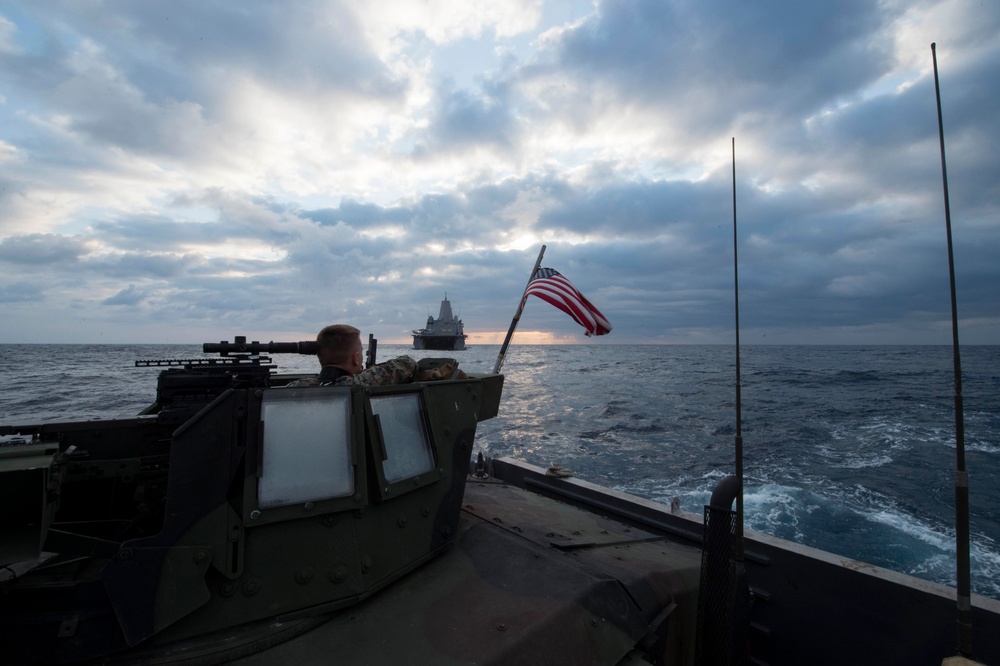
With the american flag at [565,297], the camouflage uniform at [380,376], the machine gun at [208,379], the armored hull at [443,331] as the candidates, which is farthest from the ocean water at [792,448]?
the armored hull at [443,331]

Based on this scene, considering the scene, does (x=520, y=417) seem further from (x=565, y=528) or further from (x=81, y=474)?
(x=81, y=474)

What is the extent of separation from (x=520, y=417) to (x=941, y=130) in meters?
18.9

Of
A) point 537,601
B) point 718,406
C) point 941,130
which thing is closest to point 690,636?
point 537,601

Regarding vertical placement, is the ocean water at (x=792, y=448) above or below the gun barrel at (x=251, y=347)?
below

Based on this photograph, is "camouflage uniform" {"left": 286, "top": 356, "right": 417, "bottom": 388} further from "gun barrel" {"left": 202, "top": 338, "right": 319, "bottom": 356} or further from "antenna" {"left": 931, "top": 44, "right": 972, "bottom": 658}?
"antenna" {"left": 931, "top": 44, "right": 972, "bottom": 658}

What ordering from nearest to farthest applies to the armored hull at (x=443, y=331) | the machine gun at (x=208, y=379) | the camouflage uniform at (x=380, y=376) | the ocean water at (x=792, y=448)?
the camouflage uniform at (x=380, y=376) < the machine gun at (x=208, y=379) < the ocean water at (x=792, y=448) < the armored hull at (x=443, y=331)

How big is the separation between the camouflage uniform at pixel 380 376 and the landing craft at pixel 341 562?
0.22 m

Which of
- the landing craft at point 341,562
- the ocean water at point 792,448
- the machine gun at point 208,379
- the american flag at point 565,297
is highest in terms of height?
the american flag at point 565,297

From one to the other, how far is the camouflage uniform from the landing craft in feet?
0.72

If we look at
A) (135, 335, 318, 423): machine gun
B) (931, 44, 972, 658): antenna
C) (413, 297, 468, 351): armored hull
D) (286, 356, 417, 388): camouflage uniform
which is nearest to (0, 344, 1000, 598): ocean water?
(135, 335, 318, 423): machine gun

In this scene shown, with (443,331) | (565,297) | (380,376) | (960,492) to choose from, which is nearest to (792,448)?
(565,297)

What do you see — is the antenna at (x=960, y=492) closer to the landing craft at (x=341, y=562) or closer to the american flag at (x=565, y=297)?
the landing craft at (x=341, y=562)

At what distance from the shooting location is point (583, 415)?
846 inches

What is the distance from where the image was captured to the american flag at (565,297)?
22.7 feet
